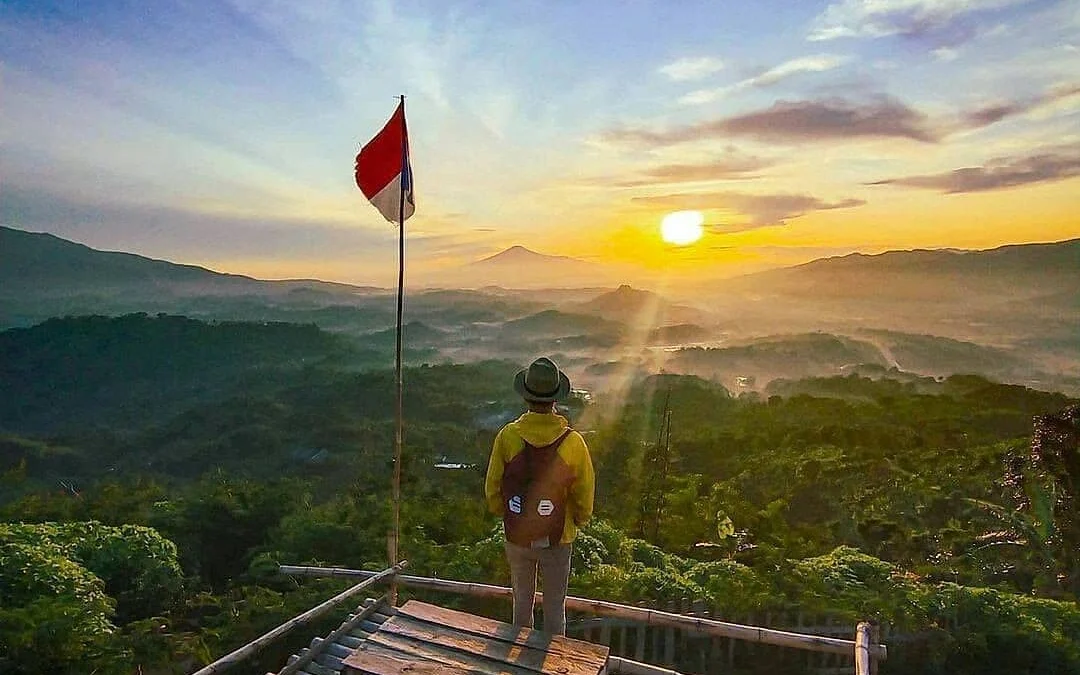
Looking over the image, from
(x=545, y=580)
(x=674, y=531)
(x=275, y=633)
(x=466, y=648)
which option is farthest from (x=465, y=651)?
(x=674, y=531)

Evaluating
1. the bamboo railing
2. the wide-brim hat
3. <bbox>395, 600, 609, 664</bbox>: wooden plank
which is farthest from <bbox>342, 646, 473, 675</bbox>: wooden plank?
the bamboo railing

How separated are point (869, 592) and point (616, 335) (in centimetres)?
2101

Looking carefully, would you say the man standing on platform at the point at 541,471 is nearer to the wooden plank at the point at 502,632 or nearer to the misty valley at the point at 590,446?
the wooden plank at the point at 502,632

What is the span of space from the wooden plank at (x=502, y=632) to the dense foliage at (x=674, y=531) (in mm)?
3316

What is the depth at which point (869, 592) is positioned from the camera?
24.1ft

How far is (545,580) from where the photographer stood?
13.8 feet

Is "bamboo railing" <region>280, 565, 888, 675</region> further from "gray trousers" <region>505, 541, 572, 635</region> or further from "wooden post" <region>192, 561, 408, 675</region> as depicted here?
"gray trousers" <region>505, 541, 572, 635</region>

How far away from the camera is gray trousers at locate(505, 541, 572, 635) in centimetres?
414

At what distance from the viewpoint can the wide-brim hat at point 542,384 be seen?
3883mm

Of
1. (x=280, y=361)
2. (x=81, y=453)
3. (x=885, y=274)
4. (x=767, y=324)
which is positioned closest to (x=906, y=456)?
(x=767, y=324)

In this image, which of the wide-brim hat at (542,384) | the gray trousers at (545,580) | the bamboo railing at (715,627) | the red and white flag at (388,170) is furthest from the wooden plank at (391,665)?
the red and white flag at (388,170)

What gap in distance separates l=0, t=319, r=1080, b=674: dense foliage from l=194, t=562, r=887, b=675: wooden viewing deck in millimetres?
2504

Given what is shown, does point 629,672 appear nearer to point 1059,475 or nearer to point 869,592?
point 869,592

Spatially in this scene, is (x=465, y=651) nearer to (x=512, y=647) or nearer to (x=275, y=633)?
(x=512, y=647)
